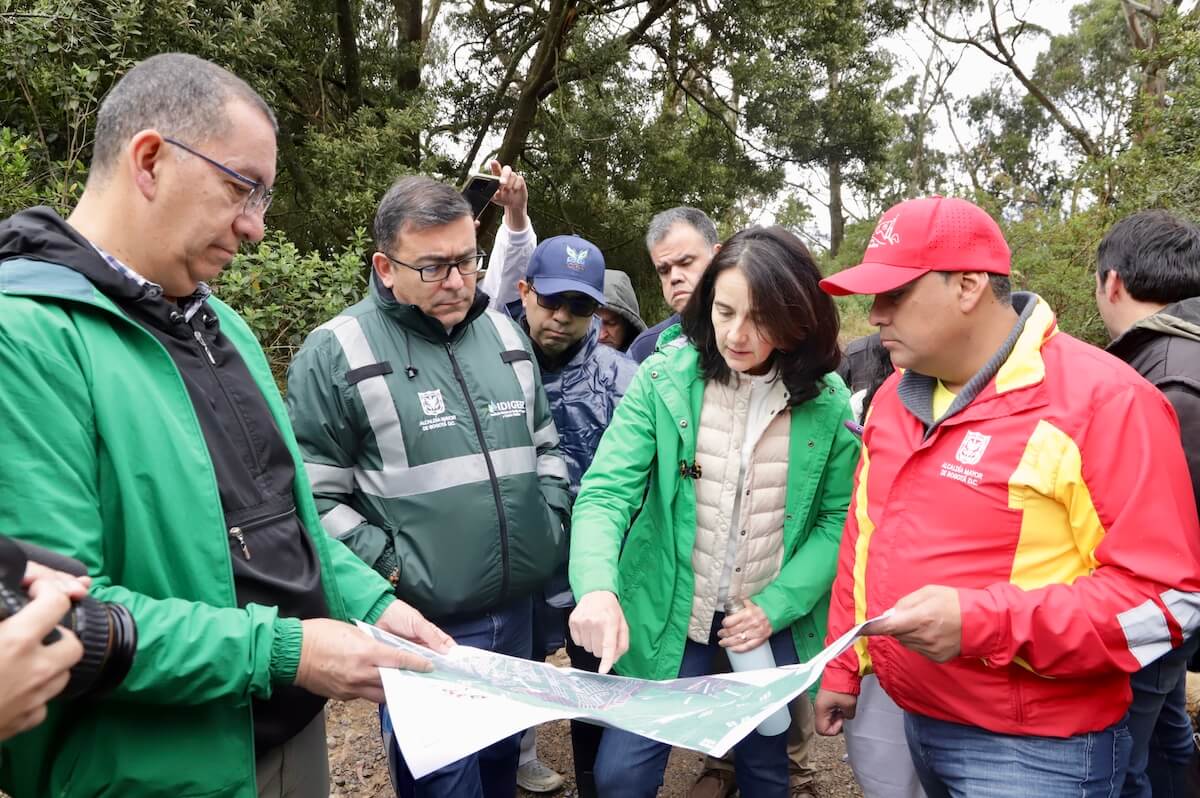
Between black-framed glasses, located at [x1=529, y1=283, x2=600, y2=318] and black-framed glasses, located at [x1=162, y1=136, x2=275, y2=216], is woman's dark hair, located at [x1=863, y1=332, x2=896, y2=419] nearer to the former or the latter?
black-framed glasses, located at [x1=529, y1=283, x2=600, y2=318]

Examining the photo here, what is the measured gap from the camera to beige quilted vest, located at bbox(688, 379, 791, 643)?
233cm

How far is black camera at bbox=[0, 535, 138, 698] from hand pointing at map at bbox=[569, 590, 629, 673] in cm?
94

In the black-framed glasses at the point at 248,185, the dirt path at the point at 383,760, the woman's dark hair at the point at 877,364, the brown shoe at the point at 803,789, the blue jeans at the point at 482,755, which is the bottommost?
the dirt path at the point at 383,760

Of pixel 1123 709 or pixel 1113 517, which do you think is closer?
pixel 1113 517

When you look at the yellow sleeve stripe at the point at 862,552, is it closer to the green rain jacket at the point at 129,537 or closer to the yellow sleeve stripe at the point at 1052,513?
the yellow sleeve stripe at the point at 1052,513

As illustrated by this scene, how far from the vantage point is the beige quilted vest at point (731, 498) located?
91.8 inches

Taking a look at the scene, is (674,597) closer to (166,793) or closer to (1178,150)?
(166,793)

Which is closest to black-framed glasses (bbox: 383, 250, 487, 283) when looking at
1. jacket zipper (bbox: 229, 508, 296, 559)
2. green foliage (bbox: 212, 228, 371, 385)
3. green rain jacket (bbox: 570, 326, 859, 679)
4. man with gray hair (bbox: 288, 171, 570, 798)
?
man with gray hair (bbox: 288, 171, 570, 798)

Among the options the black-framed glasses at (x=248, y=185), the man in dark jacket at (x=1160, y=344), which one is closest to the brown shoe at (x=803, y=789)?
the man in dark jacket at (x=1160, y=344)

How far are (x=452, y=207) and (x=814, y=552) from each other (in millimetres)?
1533

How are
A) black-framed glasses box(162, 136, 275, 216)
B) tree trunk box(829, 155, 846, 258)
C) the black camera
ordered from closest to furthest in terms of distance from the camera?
the black camera → black-framed glasses box(162, 136, 275, 216) → tree trunk box(829, 155, 846, 258)

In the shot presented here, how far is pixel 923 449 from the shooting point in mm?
1854

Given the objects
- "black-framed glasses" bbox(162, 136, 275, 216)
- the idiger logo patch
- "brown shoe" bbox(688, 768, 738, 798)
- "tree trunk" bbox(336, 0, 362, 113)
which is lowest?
"brown shoe" bbox(688, 768, 738, 798)

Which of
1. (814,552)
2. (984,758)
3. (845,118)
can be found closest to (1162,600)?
(984,758)
